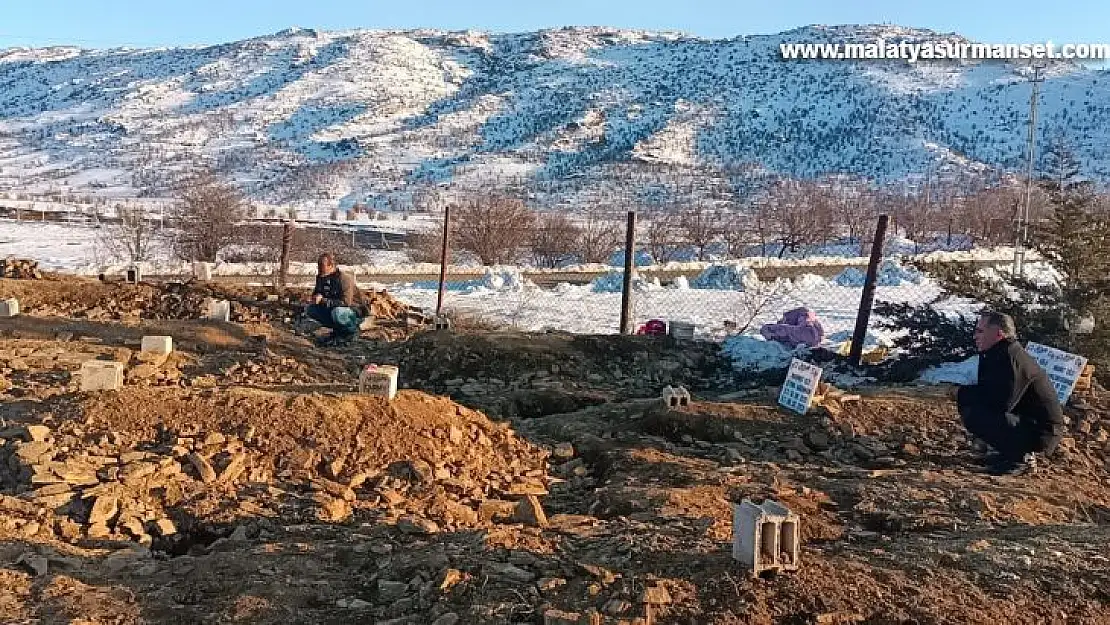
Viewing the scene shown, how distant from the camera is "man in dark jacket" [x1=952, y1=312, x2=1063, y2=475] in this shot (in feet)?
18.1

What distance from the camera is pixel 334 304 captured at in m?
9.70

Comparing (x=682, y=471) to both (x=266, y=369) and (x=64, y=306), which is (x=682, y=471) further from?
(x=64, y=306)

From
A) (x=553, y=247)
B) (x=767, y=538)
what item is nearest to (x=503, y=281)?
(x=553, y=247)

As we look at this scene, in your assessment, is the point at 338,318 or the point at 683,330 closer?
the point at 338,318

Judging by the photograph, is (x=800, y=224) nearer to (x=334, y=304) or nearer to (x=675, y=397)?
(x=334, y=304)

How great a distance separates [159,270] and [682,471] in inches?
615

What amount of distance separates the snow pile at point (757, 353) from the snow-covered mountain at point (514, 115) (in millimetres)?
56590

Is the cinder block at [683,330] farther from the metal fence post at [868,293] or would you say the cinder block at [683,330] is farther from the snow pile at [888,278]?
the snow pile at [888,278]

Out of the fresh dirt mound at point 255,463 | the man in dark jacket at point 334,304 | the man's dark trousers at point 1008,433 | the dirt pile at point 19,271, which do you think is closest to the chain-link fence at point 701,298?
the man's dark trousers at point 1008,433

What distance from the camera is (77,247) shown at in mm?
25453

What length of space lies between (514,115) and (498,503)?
99765mm

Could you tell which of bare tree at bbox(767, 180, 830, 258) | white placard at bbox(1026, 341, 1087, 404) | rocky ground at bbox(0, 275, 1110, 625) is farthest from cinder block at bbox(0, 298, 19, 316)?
bare tree at bbox(767, 180, 830, 258)

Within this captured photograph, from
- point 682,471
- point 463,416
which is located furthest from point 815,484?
point 463,416

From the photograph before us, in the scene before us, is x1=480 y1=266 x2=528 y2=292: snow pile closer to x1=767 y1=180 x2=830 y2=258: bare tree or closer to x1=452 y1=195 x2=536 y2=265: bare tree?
x1=452 y1=195 x2=536 y2=265: bare tree
